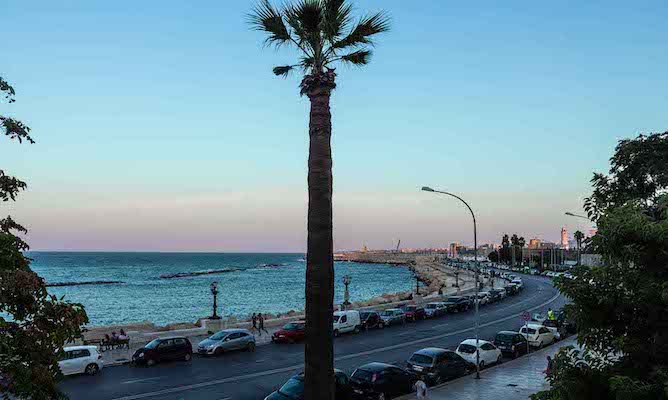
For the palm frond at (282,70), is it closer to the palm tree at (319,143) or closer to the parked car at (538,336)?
the palm tree at (319,143)

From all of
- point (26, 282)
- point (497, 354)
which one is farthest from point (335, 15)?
point (497, 354)

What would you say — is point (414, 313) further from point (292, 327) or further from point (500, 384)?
point (500, 384)

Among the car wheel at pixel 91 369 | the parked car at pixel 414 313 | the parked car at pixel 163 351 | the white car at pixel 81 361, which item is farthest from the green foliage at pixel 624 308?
the parked car at pixel 414 313

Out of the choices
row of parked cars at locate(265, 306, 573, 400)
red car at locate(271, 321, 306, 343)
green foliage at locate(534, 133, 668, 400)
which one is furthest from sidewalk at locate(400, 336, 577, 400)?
green foliage at locate(534, 133, 668, 400)

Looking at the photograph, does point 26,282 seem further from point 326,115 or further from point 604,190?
point 604,190

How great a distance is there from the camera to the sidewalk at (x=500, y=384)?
22.9 m

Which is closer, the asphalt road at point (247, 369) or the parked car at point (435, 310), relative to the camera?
the asphalt road at point (247, 369)

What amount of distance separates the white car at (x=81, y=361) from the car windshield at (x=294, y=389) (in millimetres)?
12017

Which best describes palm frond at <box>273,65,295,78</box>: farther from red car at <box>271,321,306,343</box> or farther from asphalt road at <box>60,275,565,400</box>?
red car at <box>271,321,306,343</box>

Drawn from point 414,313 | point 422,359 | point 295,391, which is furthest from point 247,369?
point 414,313

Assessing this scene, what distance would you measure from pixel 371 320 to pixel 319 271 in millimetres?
35662

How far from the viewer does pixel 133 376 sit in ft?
86.5

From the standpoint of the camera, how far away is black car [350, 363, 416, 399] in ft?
71.8

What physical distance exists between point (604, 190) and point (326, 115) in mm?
17683
